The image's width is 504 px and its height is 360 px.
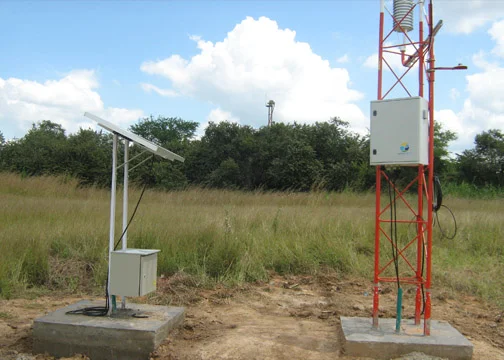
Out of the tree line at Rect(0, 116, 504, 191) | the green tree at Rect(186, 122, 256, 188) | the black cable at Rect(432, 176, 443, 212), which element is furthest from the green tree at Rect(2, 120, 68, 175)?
the black cable at Rect(432, 176, 443, 212)

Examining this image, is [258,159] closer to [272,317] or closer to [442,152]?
[442,152]

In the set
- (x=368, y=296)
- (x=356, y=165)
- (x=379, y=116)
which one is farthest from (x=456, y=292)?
(x=356, y=165)

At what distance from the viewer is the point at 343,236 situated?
365 inches

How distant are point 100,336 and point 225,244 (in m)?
3.73

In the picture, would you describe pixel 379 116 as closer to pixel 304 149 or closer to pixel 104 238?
pixel 104 238

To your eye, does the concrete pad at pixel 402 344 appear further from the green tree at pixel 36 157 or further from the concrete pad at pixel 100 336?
the green tree at pixel 36 157

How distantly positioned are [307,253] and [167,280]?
8.89 ft

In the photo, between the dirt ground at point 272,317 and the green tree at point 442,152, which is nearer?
the dirt ground at point 272,317

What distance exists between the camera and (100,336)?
15.1ft

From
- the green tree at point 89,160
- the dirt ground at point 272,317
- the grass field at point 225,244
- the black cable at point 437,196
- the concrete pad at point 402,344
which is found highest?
the green tree at point 89,160

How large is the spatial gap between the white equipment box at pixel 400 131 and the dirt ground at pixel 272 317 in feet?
6.35

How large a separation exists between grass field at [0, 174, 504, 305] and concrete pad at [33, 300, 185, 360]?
95.1 inches

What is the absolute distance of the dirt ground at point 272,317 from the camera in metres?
4.67

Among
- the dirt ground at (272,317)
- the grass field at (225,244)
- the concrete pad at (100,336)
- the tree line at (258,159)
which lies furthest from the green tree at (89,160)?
the concrete pad at (100,336)
